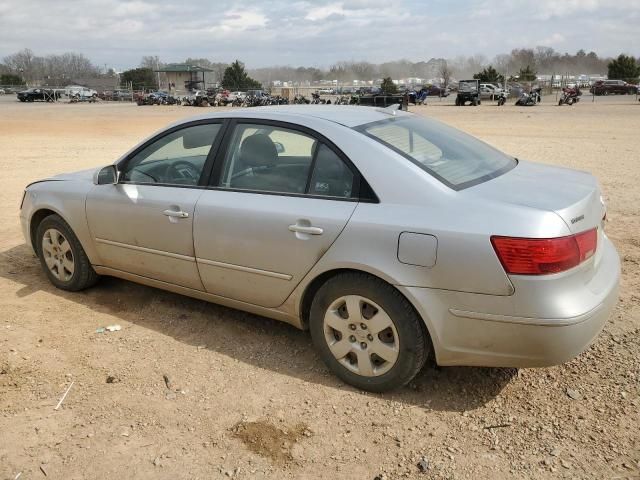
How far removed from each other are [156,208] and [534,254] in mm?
2560

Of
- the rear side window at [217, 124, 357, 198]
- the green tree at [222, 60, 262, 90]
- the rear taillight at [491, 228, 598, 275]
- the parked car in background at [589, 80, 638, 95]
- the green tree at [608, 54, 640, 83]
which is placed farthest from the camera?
the green tree at [222, 60, 262, 90]

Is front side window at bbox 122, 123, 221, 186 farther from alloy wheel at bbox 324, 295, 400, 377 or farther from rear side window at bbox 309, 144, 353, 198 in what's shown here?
alloy wheel at bbox 324, 295, 400, 377

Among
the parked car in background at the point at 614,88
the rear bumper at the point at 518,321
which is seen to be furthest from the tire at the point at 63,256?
the parked car in background at the point at 614,88

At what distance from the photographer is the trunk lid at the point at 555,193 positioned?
2900 millimetres

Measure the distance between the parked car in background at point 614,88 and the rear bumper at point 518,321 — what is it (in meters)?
54.0

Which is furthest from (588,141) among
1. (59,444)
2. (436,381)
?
(59,444)

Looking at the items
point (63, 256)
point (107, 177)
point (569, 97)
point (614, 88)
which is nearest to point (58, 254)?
point (63, 256)

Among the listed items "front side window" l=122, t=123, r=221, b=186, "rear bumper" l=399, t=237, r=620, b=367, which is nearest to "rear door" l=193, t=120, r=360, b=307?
"front side window" l=122, t=123, r=221, b=186

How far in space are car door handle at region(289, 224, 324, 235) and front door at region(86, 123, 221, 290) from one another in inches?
33.3

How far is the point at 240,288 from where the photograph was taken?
12.4ft

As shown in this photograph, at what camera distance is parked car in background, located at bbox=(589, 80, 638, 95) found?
167ft

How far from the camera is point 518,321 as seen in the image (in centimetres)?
279

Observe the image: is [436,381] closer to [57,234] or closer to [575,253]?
[575,253]

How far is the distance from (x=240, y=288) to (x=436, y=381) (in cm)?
137
